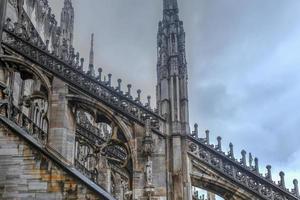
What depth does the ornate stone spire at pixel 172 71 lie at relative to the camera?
18134 mm

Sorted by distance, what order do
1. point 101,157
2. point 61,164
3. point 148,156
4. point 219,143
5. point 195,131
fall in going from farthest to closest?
point 101,157
point 195,131
point 219,143
point 148,156
point 61,164

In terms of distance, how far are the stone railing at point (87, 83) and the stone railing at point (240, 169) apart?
1501mm

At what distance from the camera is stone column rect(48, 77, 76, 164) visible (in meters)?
16.9

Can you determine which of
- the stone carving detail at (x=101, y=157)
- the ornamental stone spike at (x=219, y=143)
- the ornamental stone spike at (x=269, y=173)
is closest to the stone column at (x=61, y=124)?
the stone carving detail at (x=101, y=157)

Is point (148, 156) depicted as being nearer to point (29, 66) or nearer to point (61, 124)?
point (61, 124)

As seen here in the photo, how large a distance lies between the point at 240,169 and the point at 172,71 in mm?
4256

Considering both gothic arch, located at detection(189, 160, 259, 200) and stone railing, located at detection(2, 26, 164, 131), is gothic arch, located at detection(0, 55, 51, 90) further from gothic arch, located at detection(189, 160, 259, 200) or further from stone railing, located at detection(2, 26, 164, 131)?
gothic arch, located at detection(189, 160, 259, 200)

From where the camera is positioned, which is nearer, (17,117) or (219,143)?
(17,117)

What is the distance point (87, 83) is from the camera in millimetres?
18188

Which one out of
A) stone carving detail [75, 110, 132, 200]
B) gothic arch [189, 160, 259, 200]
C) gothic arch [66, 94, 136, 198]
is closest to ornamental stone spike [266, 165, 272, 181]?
gothic arch [189, 160, 259, 200]

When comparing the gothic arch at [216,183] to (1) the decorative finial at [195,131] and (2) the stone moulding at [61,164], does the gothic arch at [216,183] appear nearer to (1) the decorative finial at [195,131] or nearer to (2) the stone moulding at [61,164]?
(1) the decorative finial at [195,131]

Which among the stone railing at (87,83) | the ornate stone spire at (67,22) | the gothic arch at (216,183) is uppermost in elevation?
the ornate stone spire at (67,22)

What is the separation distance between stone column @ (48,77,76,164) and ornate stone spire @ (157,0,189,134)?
3.10m

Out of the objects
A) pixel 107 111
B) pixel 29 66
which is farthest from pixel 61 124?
pixel 29 66
